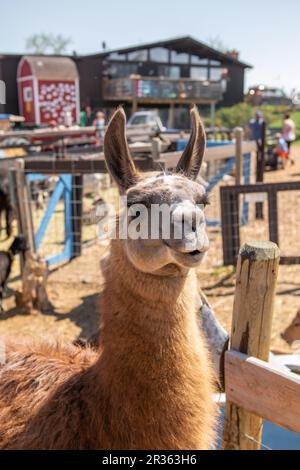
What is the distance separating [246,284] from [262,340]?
28 centimetres

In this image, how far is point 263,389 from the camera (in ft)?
6.51

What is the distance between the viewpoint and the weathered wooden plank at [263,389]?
188 centimetres

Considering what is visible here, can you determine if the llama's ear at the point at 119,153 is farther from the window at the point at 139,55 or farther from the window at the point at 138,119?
the window at the point at 139,55

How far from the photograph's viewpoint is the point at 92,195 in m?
13.7

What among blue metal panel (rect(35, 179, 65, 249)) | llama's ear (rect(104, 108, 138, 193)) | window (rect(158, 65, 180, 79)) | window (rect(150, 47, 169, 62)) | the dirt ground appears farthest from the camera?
window (rect(158, 65, 180, 79))

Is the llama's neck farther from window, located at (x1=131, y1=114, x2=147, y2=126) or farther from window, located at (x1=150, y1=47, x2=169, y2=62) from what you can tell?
window, located at (x1=150, y1=47, x2=169, y2=62)

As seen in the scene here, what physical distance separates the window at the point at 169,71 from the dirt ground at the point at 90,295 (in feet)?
93.1

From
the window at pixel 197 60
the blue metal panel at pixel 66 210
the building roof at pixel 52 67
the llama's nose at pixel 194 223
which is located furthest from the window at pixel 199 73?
the llama's nose at pixel 194 223

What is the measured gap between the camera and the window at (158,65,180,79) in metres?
34.8

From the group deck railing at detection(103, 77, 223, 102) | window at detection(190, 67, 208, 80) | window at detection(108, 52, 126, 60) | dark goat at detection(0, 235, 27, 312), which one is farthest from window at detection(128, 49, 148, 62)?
dark goat at detection(0, 235, 27, 312)

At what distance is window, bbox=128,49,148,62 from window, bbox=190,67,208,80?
476cm

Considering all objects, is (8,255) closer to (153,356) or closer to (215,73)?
(153,356)

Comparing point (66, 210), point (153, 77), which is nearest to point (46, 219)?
point (66, 210)
